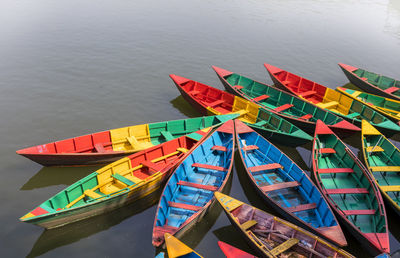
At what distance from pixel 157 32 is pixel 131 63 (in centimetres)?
863

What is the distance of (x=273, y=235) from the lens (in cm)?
1197

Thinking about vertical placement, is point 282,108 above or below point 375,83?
below

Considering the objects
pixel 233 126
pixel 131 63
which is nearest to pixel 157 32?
pixel 131 63

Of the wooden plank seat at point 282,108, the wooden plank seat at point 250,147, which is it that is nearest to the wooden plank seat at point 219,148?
the wooden plank seat at point 250,147

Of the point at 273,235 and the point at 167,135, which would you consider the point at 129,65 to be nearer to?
the point at 167,135

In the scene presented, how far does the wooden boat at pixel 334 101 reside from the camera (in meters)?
19.1

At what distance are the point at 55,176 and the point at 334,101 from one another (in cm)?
1793

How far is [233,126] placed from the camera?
17.6 m

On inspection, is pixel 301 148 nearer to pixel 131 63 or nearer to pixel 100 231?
pixel 100 231

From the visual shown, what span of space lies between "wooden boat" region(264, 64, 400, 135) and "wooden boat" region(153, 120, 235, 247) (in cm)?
775

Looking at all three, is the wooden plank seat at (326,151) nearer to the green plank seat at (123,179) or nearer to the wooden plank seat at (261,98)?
the wooden plank seat at (261,98)

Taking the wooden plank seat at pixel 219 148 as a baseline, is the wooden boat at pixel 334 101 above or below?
above

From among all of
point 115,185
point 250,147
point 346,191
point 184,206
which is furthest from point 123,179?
point 346,191

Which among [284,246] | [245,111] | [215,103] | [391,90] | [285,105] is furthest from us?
[391,90]
